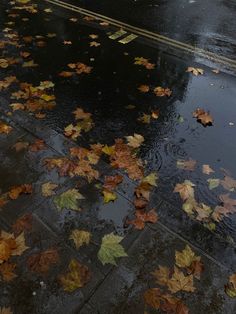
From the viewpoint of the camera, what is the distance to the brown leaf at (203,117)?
→ 486 centimetres

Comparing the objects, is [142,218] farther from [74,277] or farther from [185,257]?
[74,277]

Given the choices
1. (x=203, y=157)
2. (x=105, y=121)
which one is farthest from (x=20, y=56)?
(x=203, y=157)

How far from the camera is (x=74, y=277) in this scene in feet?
9.68

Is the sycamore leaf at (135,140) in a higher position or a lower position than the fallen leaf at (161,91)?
lower

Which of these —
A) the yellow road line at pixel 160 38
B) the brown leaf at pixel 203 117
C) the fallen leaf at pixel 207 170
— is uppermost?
the yellow road line at pixel 160 38

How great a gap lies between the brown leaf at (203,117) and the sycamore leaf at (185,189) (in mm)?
1342

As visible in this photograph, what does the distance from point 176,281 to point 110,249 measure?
27.8 inches

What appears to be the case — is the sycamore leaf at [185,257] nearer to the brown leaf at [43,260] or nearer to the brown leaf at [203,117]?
the brown leaf at [43,260]

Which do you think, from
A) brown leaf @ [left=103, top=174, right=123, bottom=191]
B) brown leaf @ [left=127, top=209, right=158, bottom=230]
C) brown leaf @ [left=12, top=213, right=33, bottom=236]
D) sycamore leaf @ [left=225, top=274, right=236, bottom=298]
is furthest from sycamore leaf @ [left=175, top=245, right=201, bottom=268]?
brown leaf @ [left=12, top=213, right=33, bottom=236]

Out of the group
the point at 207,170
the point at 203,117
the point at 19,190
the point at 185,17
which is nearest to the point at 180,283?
the point at 207,170

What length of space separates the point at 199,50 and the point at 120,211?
15.0ft

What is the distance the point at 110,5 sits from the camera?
27.9 feet

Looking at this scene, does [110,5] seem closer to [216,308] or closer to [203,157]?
[203,157]

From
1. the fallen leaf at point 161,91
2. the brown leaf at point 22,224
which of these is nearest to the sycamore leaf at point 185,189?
the brown leaf at point 22,224
